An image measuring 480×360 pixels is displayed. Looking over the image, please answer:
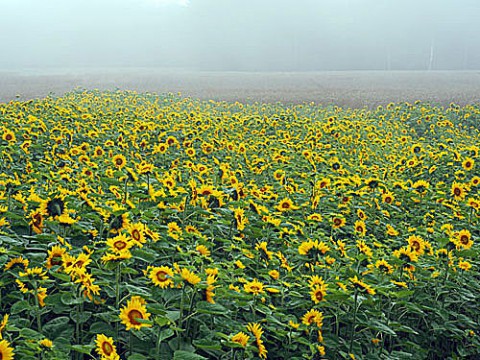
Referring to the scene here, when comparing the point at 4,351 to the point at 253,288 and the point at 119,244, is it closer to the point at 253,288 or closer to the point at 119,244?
the point at 119,244

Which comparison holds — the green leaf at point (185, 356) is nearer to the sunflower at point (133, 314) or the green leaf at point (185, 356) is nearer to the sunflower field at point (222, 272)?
the sunflower field at point (222, 272)

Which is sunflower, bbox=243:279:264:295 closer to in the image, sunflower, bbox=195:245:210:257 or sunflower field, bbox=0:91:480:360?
sunflower field, bbox=0:91:480:360

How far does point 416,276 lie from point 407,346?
485 mm

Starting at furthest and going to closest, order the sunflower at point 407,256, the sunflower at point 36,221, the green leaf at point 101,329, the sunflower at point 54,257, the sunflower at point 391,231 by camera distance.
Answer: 1. the sunflower at point 391,231
2. the sunflower at point 407,256
3. the sunflower at point 36,221
4. the sunflower at point 54,257
5. the green leaf at point 101,329

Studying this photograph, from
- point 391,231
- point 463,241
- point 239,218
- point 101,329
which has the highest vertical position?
point 239,218

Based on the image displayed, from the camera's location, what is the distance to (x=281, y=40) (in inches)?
2625

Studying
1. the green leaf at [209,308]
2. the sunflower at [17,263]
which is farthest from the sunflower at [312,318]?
the sunflower at [17,263]

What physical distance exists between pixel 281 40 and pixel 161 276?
66842 millimetres

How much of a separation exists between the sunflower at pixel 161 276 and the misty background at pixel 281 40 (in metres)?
58.8

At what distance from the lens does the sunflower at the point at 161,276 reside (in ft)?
7.79

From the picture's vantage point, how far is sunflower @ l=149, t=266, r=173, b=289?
2375 millimetres

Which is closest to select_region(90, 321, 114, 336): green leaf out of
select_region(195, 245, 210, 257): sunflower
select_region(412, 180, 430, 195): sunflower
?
select_region(195, 245, 210, 257): sunflower

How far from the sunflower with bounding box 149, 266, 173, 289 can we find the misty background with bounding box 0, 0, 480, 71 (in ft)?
193

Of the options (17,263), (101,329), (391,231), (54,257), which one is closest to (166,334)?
(101,329)
